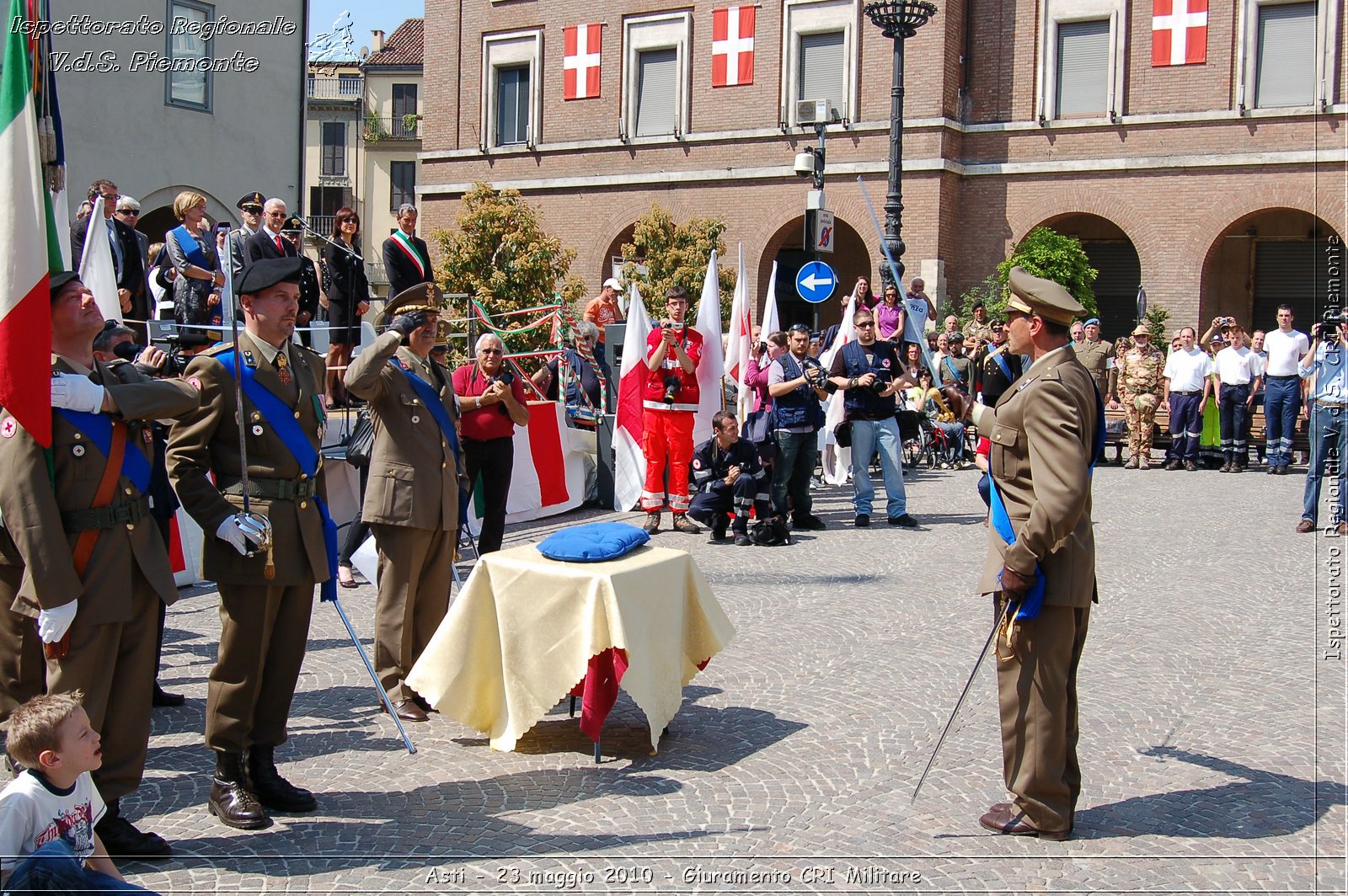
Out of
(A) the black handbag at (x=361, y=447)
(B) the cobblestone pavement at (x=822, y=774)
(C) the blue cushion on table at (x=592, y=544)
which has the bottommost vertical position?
(B) the cobblestone pavement at (x=822, y=774)

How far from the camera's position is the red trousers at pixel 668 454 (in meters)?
12.9

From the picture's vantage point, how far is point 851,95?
3116 cm

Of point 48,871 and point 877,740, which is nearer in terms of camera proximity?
point 48,871

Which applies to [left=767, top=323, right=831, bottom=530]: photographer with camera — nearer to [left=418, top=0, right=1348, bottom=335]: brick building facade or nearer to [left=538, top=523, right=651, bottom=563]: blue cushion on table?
[left=538, top=523, right=651, bottom=563]: blue cushion on table

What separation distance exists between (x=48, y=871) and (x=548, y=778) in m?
2.72

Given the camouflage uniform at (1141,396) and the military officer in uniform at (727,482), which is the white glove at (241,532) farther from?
the camouflage uniform at (1141,396)

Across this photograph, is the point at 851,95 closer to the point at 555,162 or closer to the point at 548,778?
the point at 555,162

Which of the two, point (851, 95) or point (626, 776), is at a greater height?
point (851, 95)

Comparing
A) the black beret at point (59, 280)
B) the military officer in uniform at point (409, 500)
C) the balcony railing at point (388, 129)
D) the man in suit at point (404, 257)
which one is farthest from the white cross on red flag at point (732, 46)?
the balcony railing at point (388, 129)

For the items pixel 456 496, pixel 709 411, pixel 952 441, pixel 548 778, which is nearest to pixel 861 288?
pixel 952 441

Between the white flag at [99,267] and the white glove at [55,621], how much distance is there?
4.63 metres

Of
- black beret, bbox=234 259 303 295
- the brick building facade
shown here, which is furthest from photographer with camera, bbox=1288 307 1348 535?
the brick building facade

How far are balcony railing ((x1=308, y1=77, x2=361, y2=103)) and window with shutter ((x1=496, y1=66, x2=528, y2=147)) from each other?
101 feet

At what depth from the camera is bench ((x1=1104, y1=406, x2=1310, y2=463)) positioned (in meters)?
20.4
